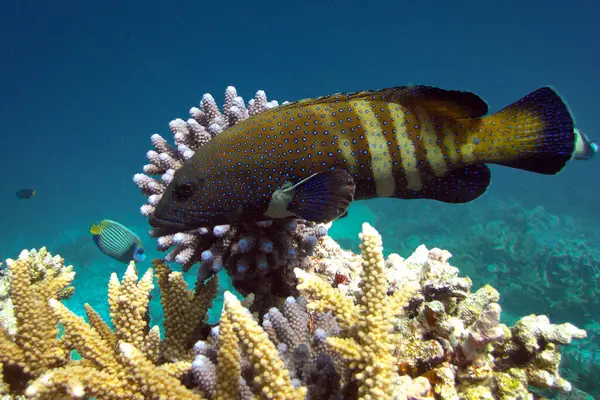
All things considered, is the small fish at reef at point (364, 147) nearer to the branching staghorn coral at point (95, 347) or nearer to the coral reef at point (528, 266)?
the branching staghorn coral at point (95, 347)

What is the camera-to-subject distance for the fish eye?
9.03 ft

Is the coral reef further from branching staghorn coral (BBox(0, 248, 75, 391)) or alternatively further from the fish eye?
branching staghorn coral (BBox(0, 248, 75, 391))

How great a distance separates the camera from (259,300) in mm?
3615

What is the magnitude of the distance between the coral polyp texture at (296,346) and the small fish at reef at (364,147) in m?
0.64

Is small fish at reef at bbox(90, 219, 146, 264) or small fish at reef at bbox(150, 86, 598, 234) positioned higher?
small fish at reef at bbox(90, 219, 146, 264)

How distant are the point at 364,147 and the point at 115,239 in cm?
546

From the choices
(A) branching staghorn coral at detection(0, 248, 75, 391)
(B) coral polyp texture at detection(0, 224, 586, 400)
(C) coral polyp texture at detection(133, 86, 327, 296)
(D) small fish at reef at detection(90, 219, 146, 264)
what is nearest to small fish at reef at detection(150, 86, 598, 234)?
(C) coral polyp texture at detection(133, 86, 327, 296)

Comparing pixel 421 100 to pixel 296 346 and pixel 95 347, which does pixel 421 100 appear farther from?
pixel 95 347

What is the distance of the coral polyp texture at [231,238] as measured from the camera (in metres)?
3.24

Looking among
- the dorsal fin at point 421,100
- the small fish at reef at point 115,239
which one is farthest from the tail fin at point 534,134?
the small fish at reef at point 115,239

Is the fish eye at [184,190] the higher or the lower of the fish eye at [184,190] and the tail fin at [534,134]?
the lower

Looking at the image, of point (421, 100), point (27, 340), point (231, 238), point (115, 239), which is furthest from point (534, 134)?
point (115, 239)

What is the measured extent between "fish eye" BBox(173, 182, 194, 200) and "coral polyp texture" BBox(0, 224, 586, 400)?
2.12 feet

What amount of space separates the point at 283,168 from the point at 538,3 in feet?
319
